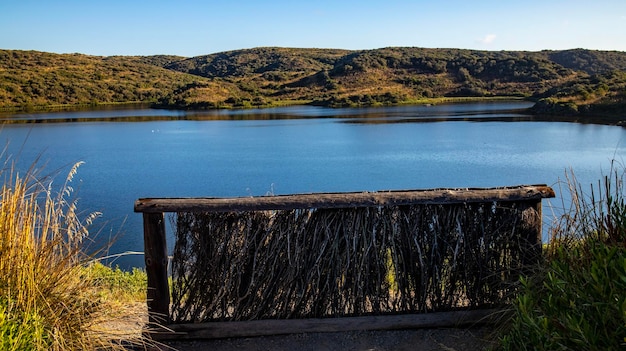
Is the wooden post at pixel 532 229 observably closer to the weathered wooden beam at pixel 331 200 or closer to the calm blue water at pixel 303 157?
the weathered wooden beam at pixel 331 200

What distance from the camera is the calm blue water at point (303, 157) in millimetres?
18078

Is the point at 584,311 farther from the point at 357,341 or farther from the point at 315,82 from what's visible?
the point at 315,82

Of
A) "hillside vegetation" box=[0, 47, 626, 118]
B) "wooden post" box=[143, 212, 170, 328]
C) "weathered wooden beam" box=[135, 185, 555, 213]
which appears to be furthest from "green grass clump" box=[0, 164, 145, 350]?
"hillside vegetation" box=[0, 47, 626, 118]

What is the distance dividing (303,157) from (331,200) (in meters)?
21.7

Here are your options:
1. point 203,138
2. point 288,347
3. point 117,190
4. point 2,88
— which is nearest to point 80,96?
point 2,88

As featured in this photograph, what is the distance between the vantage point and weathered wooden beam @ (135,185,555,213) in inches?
156

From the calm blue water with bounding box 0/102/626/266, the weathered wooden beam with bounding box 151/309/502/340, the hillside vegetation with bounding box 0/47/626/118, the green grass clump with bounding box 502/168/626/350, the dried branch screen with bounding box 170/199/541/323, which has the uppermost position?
the hillside vegetation with bounding box 0/47/626/118

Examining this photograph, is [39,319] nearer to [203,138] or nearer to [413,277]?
[413,277]

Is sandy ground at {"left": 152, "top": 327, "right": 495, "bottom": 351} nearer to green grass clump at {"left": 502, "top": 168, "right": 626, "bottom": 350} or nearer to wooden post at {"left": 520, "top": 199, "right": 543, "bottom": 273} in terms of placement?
wooden post at {"left": 520, "top": 199, "right": 543, "bottom": 273}

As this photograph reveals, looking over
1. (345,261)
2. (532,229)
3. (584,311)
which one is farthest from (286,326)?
(584,311)

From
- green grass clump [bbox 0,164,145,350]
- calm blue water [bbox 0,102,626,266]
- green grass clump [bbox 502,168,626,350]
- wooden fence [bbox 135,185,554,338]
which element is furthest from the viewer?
calm blue water [bbox 0,102,626,266]

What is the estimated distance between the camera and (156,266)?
4016mm

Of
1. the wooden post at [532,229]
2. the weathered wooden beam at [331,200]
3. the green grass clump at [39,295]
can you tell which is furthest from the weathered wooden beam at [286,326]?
the green grass clump at [39,295]

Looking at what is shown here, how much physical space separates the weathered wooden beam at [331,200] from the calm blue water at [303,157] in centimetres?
596
